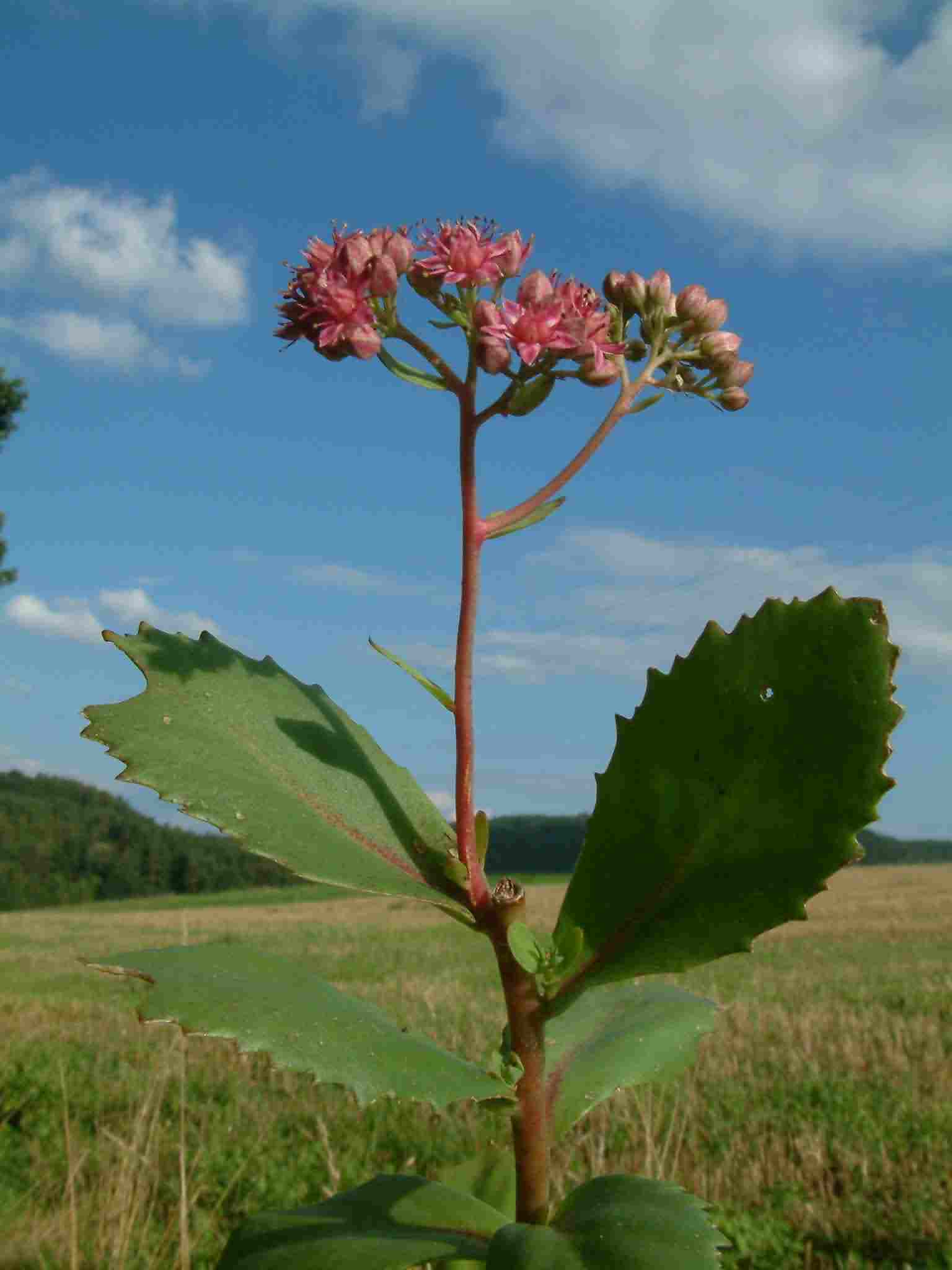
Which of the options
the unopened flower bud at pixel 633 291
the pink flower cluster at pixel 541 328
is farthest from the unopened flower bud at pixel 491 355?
the unopened flower bud at pixel 633 291

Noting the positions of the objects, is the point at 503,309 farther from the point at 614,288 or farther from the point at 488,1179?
the point at 488,1179

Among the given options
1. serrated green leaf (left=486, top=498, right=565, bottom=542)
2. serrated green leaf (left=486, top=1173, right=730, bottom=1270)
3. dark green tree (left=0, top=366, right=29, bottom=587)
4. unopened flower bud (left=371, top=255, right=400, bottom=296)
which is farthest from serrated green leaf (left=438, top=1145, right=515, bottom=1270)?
dark green tree (left=0, top=366, right=29, bottom=587)

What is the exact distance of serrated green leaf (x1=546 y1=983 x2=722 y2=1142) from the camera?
139 cm

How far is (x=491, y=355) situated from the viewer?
4.23ft

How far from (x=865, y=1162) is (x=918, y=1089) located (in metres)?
1.52

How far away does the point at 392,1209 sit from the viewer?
51.6 inches

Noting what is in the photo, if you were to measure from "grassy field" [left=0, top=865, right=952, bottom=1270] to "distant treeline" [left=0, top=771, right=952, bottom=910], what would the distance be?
5396 cm

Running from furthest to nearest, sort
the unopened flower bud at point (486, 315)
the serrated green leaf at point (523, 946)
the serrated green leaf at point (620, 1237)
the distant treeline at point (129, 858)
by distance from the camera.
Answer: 1. the distant treeline at point (129, 858)
2. the unopened flower bud at point (486, 315)
3. the serrated green leaf at point (523, 946)
4. the serrated green leaf at point (620, 1237)

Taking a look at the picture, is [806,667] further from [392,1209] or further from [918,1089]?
[918,1089]

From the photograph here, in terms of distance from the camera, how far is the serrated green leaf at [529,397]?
4.35ft

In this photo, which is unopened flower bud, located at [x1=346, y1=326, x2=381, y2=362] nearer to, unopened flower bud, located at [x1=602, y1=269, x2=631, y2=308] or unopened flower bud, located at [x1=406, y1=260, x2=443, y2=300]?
unopened flower bud, located at [x1=406, y1=260, x2=443, y2=300]

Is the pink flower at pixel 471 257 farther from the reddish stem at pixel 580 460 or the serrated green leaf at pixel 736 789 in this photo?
the serrated green leaf at pixel 736 789

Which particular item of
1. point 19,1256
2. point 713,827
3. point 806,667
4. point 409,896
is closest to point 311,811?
point 409,896

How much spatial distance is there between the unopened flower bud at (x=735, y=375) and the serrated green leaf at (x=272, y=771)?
698mm
